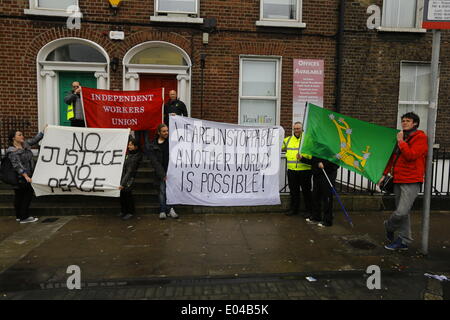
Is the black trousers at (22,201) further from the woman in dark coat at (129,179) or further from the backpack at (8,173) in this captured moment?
the woman in dark coat at (129,179)

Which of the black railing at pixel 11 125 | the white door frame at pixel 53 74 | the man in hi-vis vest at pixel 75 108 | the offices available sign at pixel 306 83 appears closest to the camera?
the man in hi-vis vest at pixel 75 108

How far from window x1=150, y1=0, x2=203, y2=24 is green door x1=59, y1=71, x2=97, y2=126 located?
2.44 meters

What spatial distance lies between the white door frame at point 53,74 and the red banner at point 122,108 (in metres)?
1.74

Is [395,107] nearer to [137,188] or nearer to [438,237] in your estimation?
[438,237]

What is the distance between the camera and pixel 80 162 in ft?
20.4

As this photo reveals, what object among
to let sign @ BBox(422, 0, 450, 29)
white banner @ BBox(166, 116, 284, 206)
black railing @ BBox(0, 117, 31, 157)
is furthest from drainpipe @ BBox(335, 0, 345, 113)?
black railing @ BBox(0, 117, 31, 157)

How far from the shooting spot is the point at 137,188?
7035mm

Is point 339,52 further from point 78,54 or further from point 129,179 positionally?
point 78,54

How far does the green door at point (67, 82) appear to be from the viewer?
28.0 ft

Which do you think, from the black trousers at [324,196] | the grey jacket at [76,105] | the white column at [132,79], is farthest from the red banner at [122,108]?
the black trousers at [324,196]

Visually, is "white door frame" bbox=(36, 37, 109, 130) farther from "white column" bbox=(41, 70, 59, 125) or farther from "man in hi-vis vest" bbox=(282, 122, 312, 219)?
"man in hi-vis vest" bbox=(282, 122, 312, 219)

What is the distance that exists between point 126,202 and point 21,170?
6.33 feet

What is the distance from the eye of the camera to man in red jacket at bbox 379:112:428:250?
4.26m

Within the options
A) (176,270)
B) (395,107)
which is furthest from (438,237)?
(395,107)
